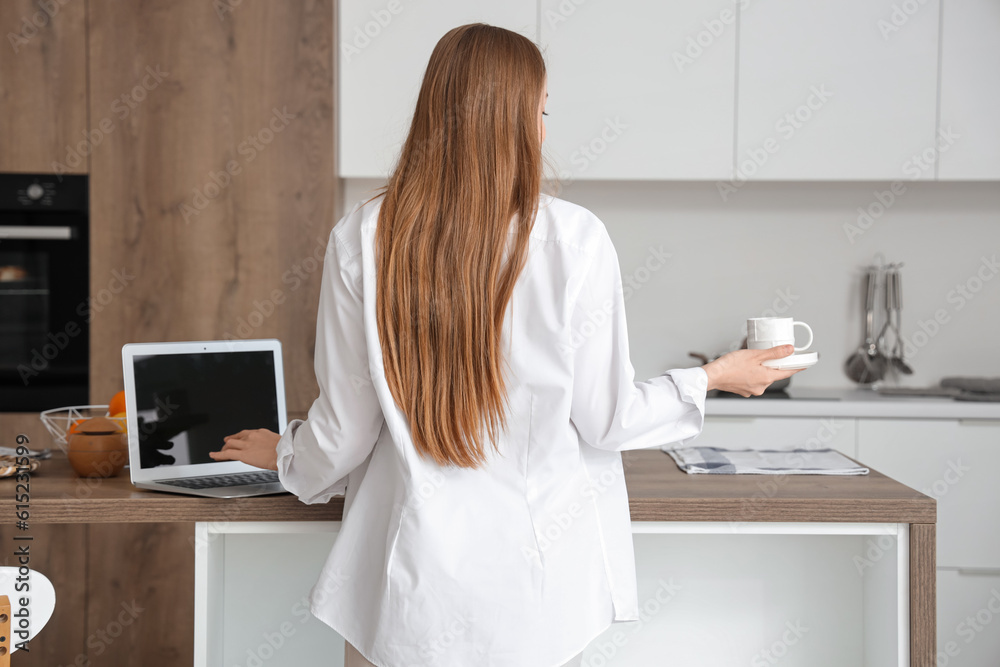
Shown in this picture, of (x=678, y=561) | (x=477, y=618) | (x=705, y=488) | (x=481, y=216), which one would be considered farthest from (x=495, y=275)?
(x=678, y=561)

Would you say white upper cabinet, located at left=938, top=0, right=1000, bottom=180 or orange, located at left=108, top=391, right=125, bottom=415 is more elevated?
white upper cabinet, located at left=938, top=0, right=1000, bottom=180

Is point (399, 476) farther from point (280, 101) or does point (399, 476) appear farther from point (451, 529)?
point (280, 101)

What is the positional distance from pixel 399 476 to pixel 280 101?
180cm

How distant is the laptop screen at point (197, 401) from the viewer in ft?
4.52

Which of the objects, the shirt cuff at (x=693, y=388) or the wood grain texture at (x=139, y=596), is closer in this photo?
the shirt cuff at (x=693, y=388)

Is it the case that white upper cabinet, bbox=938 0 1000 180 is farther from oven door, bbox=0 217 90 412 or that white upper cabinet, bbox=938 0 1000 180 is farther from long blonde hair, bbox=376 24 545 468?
oven door, bbox=0 217 90 412

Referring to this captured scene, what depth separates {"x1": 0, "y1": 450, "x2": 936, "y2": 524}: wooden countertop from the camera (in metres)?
1.23

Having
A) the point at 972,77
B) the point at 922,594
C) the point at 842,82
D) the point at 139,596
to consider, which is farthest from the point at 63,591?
the point at 972,77

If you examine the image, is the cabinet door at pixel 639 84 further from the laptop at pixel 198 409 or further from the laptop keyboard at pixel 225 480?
the laptop keyboard at pixel 225 480

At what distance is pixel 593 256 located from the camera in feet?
3.14

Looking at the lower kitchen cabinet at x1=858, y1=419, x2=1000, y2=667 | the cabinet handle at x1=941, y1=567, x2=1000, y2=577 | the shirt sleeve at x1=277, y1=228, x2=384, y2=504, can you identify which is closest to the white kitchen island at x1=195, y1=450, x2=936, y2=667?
the shirt sleeve at x1=277, y1=228, x2=384, y2=504

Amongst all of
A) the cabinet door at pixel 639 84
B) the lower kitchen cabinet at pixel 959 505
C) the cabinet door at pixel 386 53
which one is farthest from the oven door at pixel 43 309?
the lower kitchen cabinet at pixel 959 505

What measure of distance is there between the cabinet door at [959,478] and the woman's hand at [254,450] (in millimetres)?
1930

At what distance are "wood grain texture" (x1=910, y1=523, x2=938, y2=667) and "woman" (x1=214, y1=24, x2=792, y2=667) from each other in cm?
46
